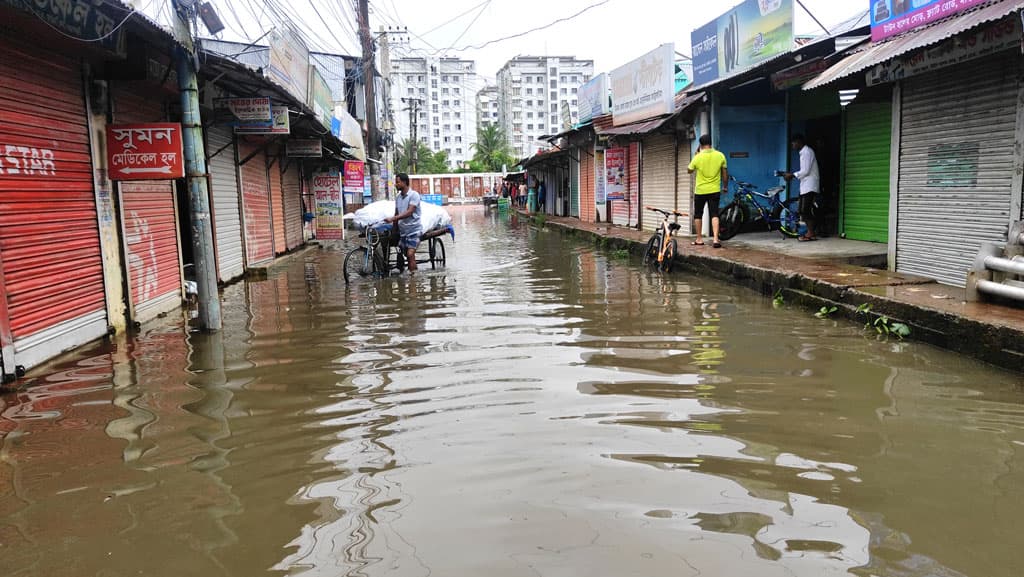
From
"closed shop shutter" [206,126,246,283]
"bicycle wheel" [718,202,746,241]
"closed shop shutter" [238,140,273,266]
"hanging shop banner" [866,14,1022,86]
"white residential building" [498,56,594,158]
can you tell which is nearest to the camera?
"hanging shop banner" [866,14,1022,86]

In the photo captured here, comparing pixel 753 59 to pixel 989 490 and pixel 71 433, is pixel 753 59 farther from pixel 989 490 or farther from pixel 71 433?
pixel 71 433

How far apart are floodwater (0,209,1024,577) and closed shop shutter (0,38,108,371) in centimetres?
53

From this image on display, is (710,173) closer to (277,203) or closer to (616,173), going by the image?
(616,173)

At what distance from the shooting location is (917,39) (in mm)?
6988

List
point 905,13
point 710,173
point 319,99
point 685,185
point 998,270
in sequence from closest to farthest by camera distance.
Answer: point 998,270 < point 905,13 < point 710,173 < point 685,185 < point 319,99

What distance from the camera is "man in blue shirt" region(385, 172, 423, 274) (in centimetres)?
1113

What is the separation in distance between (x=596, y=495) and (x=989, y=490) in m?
1.67

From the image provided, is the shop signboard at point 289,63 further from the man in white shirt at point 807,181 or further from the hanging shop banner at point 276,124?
the man in white shirt at point 807,181

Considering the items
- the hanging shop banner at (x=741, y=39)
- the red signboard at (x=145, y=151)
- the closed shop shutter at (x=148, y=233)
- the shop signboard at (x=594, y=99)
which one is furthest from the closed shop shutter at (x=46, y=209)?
the shop signboard at (x=594, y=99)

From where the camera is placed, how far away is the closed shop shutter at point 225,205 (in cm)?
1167

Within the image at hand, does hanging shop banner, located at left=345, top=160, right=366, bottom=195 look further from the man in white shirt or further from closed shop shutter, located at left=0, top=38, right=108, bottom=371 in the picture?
closed shop shutter, located at left=0, top=38, right=108, bottom=371

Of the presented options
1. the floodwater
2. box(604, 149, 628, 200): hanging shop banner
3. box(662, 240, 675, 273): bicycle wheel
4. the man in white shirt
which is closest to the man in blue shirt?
box(662, 240, 675, 273): bicycle wheel

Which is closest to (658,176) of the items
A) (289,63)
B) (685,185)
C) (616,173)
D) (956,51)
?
(685,185)

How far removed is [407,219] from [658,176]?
8.80 m
